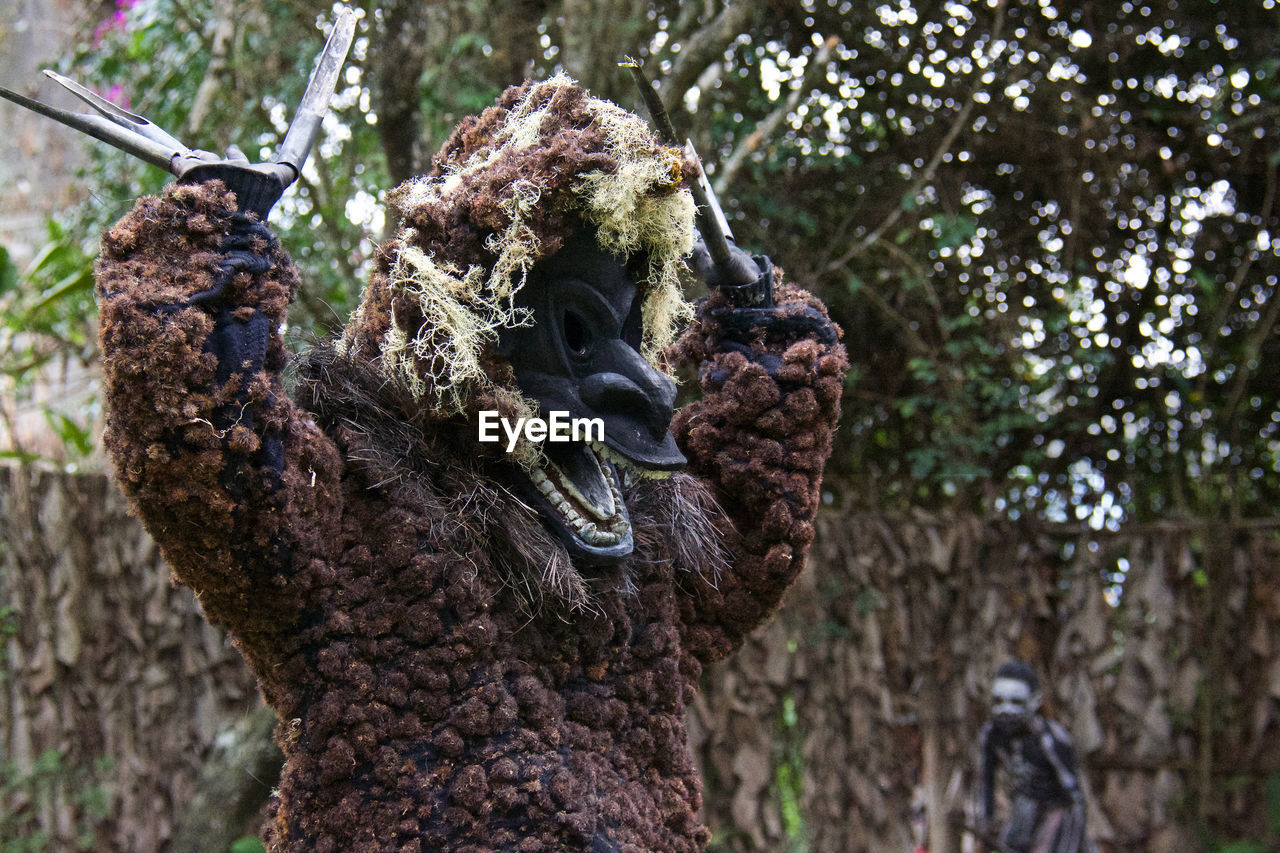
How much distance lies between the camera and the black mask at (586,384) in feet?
3.26

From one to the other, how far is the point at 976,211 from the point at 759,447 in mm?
1838

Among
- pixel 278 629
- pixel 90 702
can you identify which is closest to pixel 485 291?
pixel 278 629

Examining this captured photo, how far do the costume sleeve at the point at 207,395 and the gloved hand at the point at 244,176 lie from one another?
17 millimetres

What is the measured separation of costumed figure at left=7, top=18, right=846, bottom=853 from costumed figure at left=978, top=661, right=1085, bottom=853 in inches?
66.1

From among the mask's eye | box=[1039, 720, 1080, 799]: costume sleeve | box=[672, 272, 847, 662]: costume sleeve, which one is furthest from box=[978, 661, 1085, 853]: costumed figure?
the mask's eye

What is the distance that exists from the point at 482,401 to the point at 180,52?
6.80ft

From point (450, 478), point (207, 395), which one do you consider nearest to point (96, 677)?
point (450, 478)

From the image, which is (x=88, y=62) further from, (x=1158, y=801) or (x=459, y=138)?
(x=1158, y=801)

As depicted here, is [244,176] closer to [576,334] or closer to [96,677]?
[576,334]

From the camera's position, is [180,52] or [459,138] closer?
[459,138]

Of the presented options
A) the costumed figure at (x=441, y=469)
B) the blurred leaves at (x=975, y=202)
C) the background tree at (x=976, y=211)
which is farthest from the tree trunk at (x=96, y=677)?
the costumed figure at (x=441, y=469)

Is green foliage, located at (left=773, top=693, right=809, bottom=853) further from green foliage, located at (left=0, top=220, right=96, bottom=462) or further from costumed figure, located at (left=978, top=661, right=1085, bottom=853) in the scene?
green foliage, located at (left=0, top=220, right=96, bottom=462)

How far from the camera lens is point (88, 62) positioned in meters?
3.04

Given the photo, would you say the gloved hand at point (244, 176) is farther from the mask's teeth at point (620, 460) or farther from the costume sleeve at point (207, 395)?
the mask's teeth at point (620, 460)
